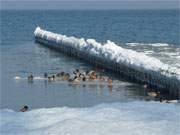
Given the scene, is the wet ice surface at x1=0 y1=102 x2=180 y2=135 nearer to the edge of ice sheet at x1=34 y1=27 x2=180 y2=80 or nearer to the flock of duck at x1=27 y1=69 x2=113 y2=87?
the edge of ice sheet at x1=34 y1=27 x2=180 y2=80

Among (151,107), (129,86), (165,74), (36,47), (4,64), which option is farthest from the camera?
(36,47)

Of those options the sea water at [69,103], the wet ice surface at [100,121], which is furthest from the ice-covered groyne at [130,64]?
the wet ice surface at [100,121]

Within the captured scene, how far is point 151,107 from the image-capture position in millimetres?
16438

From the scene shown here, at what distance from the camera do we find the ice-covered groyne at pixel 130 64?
31316 mm

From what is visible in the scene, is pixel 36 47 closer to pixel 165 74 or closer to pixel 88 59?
pixel 88 59

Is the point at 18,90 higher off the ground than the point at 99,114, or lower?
lower

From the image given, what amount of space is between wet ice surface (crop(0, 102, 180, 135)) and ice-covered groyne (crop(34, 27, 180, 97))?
1350 cm

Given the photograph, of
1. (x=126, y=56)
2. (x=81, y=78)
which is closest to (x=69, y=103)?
(x=81, y=78)

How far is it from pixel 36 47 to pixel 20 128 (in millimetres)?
55748

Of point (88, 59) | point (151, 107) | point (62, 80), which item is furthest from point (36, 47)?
point (151, 107)

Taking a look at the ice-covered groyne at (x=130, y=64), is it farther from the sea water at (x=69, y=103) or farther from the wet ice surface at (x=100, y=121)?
the wet ice surface at (x=100, y=121)

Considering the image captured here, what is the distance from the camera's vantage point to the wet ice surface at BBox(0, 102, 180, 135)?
13797 millimetres

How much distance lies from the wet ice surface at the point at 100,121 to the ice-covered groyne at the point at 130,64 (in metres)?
13.5

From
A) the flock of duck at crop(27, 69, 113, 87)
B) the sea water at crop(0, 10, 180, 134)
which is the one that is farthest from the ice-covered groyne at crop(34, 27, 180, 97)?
the flock of duck at crop(27, 69, 113, 87)
